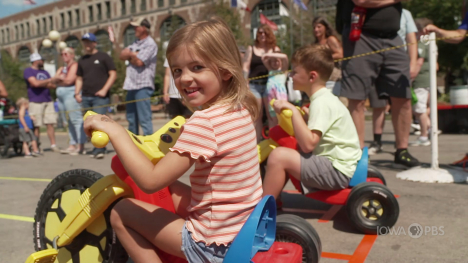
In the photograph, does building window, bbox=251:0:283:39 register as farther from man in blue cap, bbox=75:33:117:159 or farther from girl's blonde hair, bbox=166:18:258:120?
girl's blonde hair, bbox=166:18:258:120

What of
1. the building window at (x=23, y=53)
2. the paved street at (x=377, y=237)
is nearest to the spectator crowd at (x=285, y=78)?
the paved street at (x=377, y=237)

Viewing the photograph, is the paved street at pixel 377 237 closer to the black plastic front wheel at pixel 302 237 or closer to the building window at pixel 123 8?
the black plastic front wheel at pixel 302 237

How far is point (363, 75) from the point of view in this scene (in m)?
4.77

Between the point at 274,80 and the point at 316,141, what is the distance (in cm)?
330

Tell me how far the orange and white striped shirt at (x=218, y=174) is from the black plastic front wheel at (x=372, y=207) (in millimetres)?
1342

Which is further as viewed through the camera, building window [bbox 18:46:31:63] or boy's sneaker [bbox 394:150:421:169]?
building window [bbox 18:46:31:63]

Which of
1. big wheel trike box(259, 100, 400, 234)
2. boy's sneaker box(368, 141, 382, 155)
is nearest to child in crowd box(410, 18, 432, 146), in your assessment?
boy's sneaker box(368, 141, 382, 155)

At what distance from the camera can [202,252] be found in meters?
1.82

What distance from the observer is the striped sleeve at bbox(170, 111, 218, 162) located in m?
1.75

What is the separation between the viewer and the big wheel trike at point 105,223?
6.75ft

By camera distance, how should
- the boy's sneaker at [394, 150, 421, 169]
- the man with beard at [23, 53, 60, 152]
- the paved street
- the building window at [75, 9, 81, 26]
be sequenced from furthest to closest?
the building window at [75, 9, 81, 26] < the man with beard at [23, 53, 60, 152] < the boy's sneaker at [394, 150, 421, 169] < the paved street

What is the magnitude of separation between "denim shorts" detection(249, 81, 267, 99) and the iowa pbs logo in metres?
3.65

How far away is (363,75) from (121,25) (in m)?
52.6

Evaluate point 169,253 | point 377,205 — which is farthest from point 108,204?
point 377,205
